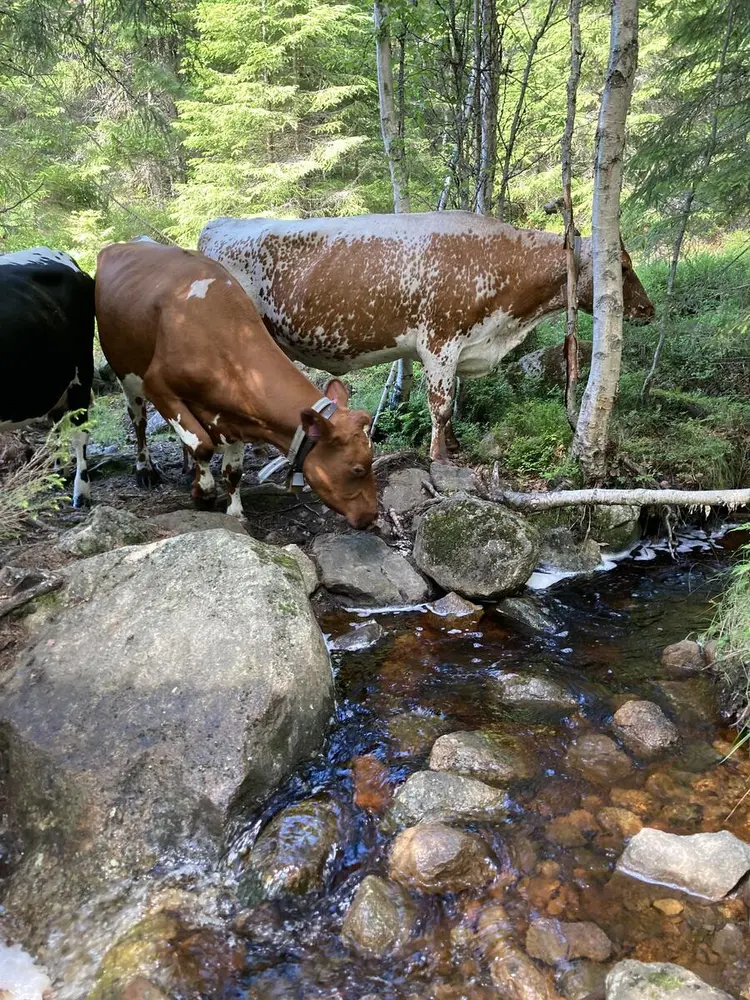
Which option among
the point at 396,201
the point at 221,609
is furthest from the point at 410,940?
the point at 396,201

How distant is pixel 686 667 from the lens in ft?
14.7

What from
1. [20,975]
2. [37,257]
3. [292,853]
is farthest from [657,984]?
[37,257]

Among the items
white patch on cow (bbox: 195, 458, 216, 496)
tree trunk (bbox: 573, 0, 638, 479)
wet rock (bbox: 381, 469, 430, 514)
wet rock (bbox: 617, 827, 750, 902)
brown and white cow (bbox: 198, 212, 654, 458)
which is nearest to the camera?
wet rock (bbox: 617, 827, 750, 902)

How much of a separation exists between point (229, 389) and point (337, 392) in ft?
2.90

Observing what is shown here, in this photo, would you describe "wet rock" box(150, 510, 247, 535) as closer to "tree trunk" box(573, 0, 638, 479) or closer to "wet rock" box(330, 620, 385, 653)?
"wet rock" box(330, 620, 385, 653)

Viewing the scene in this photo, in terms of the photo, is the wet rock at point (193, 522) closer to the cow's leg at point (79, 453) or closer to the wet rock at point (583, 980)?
the cow's leg at point (79, 453)

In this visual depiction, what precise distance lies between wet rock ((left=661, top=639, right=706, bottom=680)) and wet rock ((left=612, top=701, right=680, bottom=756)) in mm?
536

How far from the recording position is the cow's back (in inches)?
219

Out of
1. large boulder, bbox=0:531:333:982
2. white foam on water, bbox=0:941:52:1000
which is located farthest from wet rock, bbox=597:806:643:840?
white foam on water, bbox=0:941:52:1000

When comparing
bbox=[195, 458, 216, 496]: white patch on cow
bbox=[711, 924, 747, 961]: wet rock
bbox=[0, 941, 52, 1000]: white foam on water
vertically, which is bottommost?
bbox=[711, 924, 747, 961]: wet rock

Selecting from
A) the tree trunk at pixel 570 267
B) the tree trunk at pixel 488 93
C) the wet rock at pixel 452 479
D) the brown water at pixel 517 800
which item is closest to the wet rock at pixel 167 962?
the brown water at pixel 517 800

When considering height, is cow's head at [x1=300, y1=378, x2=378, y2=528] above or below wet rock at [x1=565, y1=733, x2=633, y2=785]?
above

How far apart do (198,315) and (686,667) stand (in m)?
4.61

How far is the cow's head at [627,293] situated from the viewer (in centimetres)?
719
